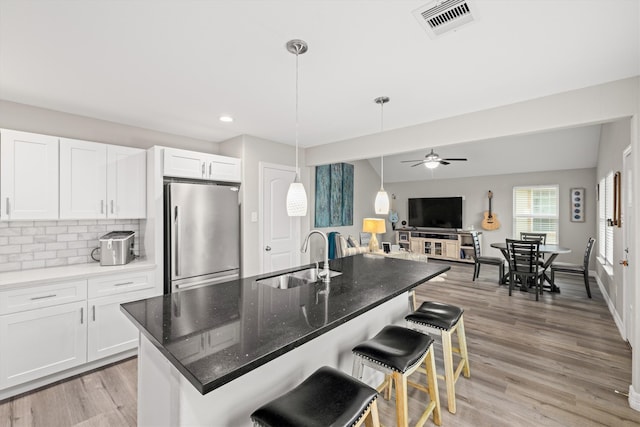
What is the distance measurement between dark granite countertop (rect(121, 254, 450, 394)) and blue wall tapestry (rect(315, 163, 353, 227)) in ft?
12.6

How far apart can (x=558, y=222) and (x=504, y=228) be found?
102 centimetres

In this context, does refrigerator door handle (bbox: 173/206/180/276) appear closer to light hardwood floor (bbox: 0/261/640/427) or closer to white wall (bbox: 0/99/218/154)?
light hardwood floor (bbox: 0/261/640/427)

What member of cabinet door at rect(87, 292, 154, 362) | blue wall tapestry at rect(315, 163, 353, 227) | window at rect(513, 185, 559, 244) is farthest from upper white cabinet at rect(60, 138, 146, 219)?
window at rect(513, 185, 559, 244)

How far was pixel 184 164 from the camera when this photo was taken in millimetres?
3201

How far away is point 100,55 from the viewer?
183 cm

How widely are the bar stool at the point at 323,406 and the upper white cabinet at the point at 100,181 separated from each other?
273 centimetres

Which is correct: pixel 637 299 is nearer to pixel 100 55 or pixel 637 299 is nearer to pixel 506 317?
pixel 506 317

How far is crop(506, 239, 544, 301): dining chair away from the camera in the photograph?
445cm

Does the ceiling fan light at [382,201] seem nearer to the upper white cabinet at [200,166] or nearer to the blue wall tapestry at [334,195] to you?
the upper white cabinet at [200,166]

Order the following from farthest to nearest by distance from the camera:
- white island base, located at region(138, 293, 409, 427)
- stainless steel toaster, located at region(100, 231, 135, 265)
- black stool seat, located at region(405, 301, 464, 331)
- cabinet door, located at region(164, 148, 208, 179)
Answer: cabinet door, located at region(164, 148, 208, 179) → stainless steel toaster, located at region(100, 231, 135, 265) → black stool seat, located at region(405, 301, 464, 331) → white island base, located at region(138, 293, 409, 427)

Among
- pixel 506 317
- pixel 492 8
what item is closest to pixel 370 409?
pixel 492 8

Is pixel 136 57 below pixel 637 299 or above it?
above

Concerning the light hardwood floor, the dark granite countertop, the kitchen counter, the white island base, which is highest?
the dark granite countertop

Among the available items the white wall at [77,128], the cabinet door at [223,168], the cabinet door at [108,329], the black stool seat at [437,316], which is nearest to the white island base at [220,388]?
the black stool seat at [437,316]
